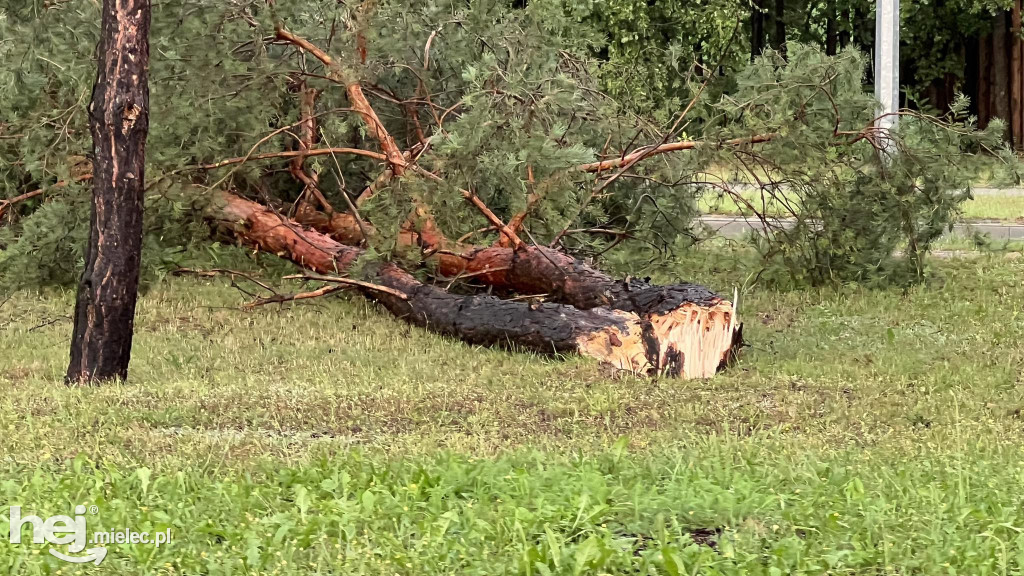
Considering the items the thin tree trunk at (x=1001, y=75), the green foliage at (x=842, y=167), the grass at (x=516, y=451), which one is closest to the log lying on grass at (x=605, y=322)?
the grass at (x=516, y=451)

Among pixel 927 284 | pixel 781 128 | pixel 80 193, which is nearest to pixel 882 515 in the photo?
pixel 781 128

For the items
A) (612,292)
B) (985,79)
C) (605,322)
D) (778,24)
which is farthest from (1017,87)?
(605,322)

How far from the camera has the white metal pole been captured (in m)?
13.5

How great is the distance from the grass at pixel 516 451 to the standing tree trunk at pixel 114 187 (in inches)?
13.5

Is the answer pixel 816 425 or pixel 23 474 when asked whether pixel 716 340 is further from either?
pixel 23 474

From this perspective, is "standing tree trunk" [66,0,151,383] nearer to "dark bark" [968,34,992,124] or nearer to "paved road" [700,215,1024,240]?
"paved road" [700,215,1024,240]

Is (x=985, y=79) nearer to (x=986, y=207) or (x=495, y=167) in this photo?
(x=986, y=207)

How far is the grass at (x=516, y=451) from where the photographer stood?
4.55 metres

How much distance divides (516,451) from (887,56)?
9.33 metres

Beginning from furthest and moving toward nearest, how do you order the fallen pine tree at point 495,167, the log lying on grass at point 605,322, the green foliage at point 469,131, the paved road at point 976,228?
the paved road at point 976,228
the green foliage at point 469,131
the fallen pine tree at point 495,167
the log lying on grass at point 605,322

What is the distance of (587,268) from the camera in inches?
376

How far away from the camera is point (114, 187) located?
304 inches

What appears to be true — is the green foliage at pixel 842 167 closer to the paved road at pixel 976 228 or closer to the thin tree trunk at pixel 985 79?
the paved road at pixel 976 228

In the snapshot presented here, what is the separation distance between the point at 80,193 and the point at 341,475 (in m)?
6.37
